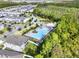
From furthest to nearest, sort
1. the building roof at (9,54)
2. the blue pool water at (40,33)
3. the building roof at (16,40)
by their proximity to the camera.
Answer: the blue pool water at (40,33), the building roof at (16,40), the building roof at (9,54)

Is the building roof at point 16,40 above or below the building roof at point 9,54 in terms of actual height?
above

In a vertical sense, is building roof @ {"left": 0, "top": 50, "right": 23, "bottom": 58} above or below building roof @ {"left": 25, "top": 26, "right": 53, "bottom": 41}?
below

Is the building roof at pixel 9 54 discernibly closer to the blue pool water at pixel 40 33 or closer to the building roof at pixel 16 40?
the building roof at pixel 16 40

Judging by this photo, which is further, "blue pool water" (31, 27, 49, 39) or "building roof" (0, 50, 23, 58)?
"blue pool water" (31, 27, 49, 39)

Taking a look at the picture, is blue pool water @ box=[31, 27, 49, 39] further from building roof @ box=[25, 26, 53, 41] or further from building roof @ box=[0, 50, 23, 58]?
building roof @ box=[0, 50, 23, 58]

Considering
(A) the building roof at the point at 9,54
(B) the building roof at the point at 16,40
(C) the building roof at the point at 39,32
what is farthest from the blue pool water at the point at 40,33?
(A) the building roof at the point at 9,54

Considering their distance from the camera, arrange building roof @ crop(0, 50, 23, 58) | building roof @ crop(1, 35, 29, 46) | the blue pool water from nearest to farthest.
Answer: building roof @ crop(0, 50, 23, 58)
building roof @ crop(1, 35, 29, 46)
the blue pool water

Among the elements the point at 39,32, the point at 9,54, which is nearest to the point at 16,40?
the point at 9,54

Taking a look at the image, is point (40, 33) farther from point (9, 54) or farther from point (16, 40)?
point (9, 54)

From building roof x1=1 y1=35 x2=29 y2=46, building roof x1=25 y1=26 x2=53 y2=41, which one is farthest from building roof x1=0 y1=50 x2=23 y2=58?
building roof x1=25 y1=26 x2=53 y2=41

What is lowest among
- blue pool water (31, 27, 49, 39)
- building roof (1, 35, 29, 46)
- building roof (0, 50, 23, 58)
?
building roof (0, 50, 23, 58)

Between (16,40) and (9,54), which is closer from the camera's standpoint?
(9,54)

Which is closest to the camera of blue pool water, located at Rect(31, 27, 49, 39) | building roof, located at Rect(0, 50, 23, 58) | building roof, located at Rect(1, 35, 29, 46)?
building roof, located at Rect(0, 50, 23, 58)
